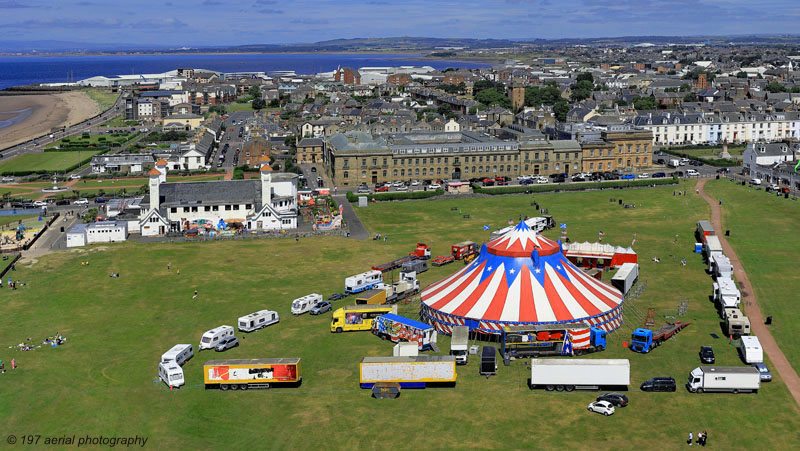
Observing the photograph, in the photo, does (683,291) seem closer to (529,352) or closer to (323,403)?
(529,352)

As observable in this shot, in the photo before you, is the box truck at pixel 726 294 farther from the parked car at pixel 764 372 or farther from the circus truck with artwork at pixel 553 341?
the circus truck with artwork at pixel 553 341

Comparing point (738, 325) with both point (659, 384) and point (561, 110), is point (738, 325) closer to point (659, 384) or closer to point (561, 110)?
point (659, 384)

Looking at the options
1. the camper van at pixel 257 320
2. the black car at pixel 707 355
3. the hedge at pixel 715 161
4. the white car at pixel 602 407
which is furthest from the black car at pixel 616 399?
the hedge at pixel 715 161

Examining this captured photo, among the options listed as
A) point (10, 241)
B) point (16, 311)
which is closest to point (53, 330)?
point (16, 311)

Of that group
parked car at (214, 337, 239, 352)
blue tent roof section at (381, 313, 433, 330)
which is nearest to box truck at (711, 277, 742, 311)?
blue tent roof section at (381, 313, 433, 330)

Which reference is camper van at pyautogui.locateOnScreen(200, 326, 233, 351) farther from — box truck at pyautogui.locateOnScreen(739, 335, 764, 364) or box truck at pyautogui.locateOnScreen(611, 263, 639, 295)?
box truck at pyautogui.locateOnScreen(739, 335, 764, 364)

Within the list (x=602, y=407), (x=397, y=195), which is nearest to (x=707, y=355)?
(x=602, y=407)

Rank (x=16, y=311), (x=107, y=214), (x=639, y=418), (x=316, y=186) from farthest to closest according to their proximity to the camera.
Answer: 1. (x=316, y=186)
2. (x=107, y=214)
3. (x=16, y=311)
4. (x=639, y=418)
